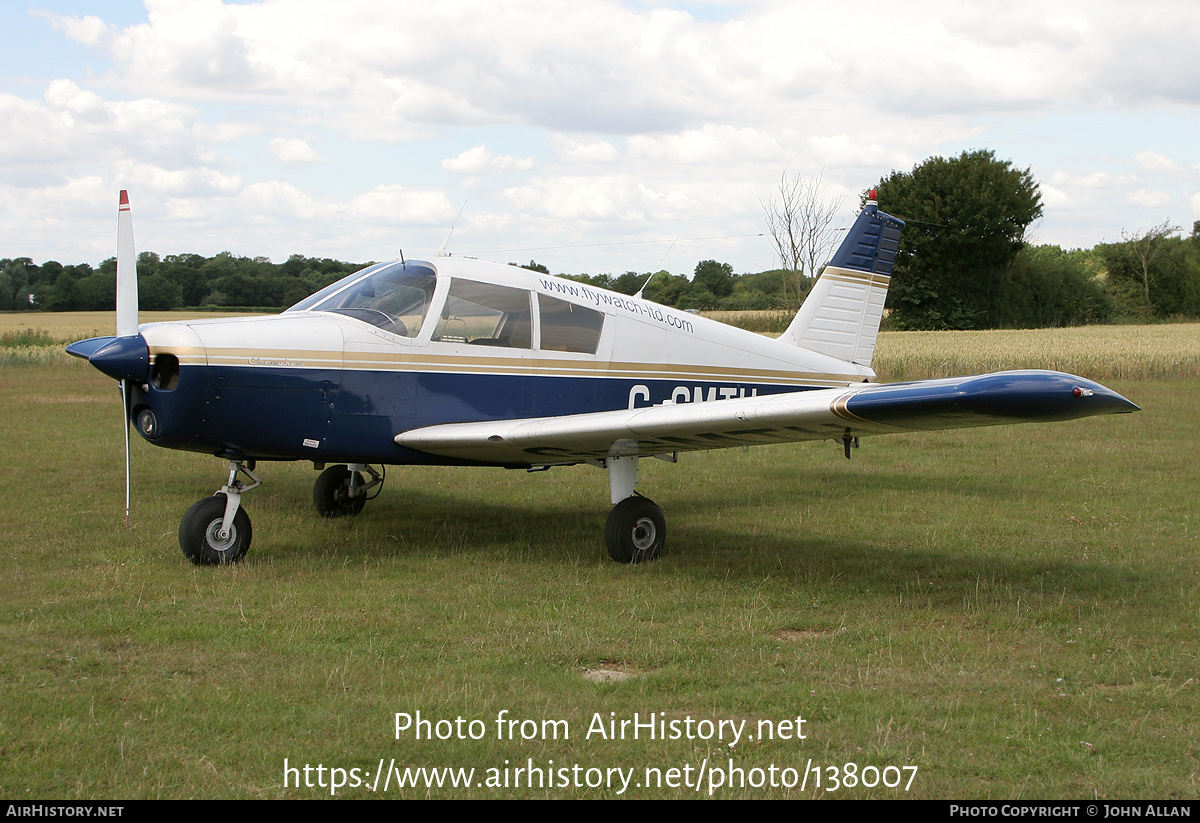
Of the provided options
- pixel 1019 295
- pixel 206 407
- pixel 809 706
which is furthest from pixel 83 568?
pixel 1019 295

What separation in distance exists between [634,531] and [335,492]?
10.9 feet

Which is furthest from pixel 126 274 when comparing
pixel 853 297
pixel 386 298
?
pixel 853 297

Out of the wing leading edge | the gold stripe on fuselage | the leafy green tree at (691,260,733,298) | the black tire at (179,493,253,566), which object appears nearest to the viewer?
the wing leading edge

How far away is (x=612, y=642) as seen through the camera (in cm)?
522

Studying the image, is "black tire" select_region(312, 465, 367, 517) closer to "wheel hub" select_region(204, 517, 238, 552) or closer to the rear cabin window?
"wheel hub" select_region(204, 517, 238, 552)

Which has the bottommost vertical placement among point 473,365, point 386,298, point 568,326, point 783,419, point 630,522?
point 630,522

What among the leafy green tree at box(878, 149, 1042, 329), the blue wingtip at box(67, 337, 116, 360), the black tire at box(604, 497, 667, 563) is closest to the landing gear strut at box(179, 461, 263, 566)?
the blue wingtip at box(67, 337, 116, 360)

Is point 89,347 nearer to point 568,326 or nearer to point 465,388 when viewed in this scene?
point 465,388

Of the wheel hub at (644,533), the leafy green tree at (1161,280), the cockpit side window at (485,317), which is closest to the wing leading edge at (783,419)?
the wheel hub at (644,533)

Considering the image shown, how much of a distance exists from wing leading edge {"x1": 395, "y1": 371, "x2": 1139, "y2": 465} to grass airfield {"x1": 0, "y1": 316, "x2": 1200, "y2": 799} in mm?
903

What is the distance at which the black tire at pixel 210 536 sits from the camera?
22.2 ft

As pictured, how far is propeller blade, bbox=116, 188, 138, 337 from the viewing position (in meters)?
7.07

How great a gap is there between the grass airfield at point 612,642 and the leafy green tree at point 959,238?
149 ft
